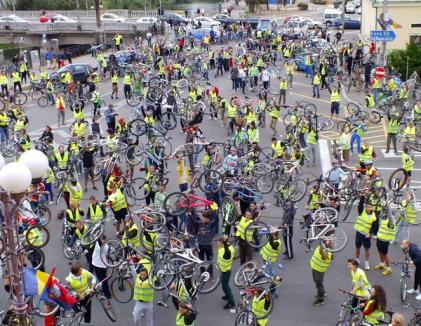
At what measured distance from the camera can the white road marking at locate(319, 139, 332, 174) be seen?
20078 millimetres

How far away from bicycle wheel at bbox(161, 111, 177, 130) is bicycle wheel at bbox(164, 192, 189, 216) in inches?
366

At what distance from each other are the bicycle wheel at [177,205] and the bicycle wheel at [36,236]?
2.86 meters

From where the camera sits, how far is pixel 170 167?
20328 millimetres

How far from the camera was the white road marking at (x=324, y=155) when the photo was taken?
20078 mm

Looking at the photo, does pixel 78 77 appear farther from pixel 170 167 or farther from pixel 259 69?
pixel 170 167

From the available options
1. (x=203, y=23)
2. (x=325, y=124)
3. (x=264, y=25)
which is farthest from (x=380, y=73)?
(x=203, y=23)

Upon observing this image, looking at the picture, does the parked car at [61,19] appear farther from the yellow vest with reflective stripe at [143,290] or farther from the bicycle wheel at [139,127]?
the yellow vest with reflective stripe at [143,290]

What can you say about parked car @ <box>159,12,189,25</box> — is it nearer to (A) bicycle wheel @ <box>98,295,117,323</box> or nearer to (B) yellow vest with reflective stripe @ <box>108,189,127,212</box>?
(B) yellow vest with reflective stripe @ <box>108,189,127,212</box>

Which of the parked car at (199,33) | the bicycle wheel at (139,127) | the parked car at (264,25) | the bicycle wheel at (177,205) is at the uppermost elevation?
the parked car at (264,25)

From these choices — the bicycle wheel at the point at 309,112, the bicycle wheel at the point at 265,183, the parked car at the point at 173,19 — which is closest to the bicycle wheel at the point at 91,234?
the bicycle wheel at the point at 265,183

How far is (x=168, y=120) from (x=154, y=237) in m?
11.9

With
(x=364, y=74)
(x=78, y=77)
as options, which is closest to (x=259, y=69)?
(x=364, y=74)

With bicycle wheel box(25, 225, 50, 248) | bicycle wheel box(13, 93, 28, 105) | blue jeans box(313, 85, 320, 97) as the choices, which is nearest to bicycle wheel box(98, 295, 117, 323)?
bicycle wheel box(25, 225, 50, 248)

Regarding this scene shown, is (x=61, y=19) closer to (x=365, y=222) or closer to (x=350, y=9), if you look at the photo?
(x=350, y=9)
